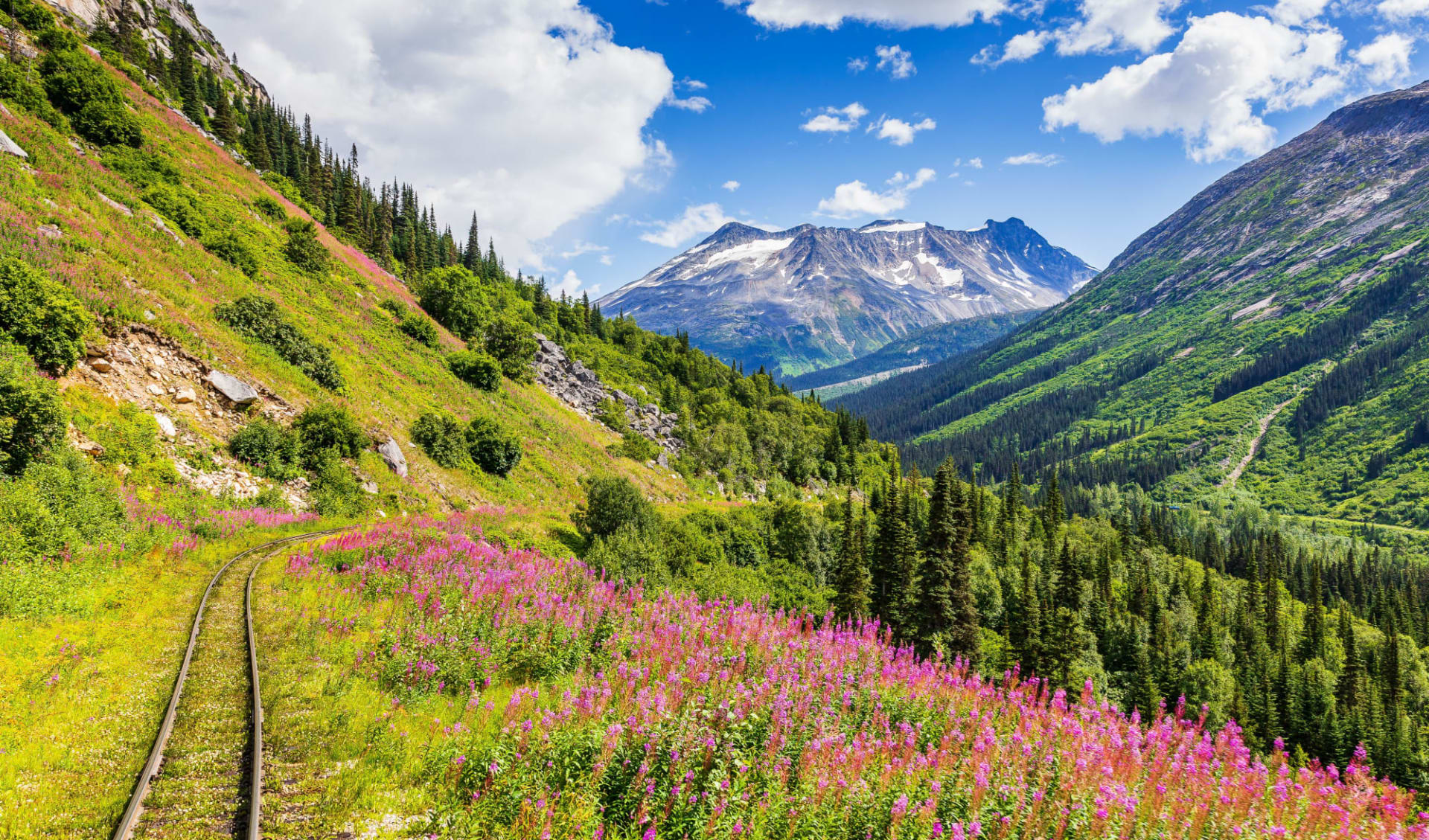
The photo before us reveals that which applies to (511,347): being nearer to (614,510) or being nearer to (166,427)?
(166,427)

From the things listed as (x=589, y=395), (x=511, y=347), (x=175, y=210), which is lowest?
(x=589, y=395)

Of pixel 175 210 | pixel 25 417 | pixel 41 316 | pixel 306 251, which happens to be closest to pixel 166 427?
pixel 41 316

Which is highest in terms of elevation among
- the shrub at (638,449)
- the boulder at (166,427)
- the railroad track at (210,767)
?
the boulder at (166,427)

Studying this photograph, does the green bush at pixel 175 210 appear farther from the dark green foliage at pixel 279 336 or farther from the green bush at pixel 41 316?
the green bush at pixel 41 316

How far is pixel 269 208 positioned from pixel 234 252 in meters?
22.6

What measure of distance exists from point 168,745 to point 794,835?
303 inches

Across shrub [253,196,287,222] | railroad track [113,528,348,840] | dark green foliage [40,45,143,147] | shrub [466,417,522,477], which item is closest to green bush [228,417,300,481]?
shrub [466,417,522,477]

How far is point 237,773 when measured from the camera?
258 inches

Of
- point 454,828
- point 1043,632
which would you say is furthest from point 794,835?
point 1043,632

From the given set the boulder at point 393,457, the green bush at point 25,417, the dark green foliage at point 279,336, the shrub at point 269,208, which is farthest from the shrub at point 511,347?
the green bush at point 25,417

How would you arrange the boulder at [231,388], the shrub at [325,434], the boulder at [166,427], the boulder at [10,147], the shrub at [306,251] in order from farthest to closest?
the shrub at [306,251] → the boulder at [10,147] → the shrub at [325,434] → the boulder at [231,388] → the boulder at [166,427]

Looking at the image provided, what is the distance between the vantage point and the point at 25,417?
624 inches

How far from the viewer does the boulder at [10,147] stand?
31.0 metres

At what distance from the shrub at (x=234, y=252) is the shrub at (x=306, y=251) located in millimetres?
8755
